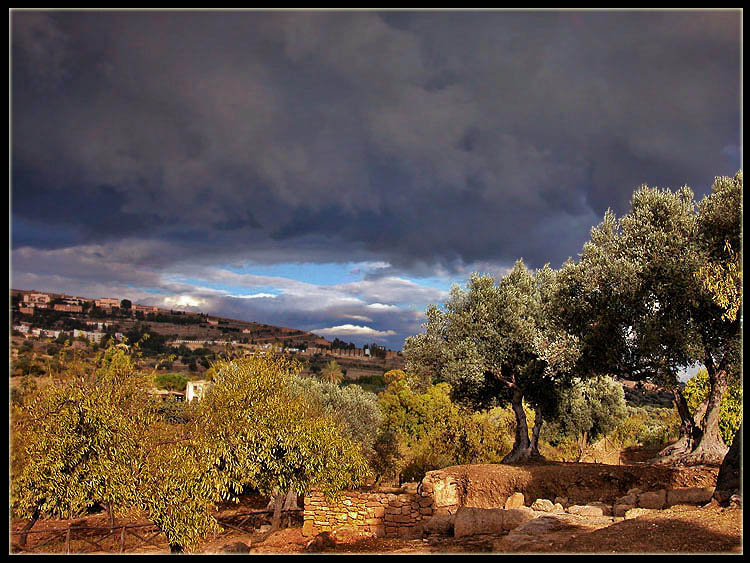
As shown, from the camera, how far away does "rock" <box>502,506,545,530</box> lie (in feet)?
48.5

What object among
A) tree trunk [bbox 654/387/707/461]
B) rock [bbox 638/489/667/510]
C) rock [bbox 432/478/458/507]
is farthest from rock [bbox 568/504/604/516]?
tree trunk [bbox 654/387/707/461]

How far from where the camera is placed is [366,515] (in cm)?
1878

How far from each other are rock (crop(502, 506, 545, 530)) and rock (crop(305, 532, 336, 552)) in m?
5.69

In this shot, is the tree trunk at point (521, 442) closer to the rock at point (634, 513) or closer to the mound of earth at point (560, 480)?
the mound of earth at point (560, 480)

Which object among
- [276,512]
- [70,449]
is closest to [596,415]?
[276,512]

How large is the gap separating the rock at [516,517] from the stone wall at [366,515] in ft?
14.6

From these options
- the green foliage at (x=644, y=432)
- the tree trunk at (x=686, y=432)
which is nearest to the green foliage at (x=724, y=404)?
the green foliage at (x=644, y=432)

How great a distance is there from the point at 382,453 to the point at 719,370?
22.8 meters

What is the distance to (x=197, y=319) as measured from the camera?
93.9 m

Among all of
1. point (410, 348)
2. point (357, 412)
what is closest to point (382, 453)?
point (357, 412)

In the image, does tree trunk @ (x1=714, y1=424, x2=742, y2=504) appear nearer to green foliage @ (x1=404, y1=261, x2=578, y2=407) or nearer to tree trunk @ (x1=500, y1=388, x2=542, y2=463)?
green foliage @ (x1=404, y1=261, x2=578, y2=407)

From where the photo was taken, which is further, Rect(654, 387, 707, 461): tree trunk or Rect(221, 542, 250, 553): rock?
Rect(654, 387, 707, 461): tree trunk

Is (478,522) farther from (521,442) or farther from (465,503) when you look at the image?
(521,442)

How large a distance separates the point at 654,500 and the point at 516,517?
4.18 metres
